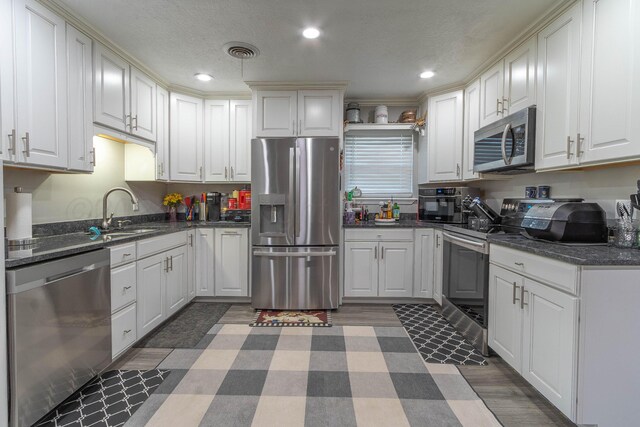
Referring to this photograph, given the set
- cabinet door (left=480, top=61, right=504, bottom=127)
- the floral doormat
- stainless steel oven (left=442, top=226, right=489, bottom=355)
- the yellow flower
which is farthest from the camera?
the yellow flower

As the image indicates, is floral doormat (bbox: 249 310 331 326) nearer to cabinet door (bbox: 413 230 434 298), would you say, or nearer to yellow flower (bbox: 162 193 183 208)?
cabinet door (bbox: 413 230 434 298)

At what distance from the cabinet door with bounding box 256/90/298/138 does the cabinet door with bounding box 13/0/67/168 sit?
170 centimetres

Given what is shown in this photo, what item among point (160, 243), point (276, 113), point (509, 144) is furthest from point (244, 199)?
point (509, 144)

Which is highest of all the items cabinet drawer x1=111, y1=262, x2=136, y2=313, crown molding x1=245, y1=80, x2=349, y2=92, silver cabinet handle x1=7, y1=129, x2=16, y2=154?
crown molding x1=245, y1=80, x2=349, y2=92

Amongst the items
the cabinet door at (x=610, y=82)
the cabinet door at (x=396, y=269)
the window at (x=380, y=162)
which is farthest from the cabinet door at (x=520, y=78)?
the cabinet door at (x=396, y=269)

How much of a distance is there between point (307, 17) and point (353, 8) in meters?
0.34

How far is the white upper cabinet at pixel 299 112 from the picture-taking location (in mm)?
3402

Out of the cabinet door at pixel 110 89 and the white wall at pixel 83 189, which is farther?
the cabinet door at pixel 110 89

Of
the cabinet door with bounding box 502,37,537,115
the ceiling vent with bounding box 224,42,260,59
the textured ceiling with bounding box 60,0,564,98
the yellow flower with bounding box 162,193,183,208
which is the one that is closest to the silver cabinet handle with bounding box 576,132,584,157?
the cabinet door with bounding box 502,37,537,115

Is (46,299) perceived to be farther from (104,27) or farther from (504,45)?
(504,45)

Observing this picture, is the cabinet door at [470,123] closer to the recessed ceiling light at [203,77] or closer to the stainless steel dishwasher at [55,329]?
the recessed ceiling light at [203,77]

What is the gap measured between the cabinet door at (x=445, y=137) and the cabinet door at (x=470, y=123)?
0.07m

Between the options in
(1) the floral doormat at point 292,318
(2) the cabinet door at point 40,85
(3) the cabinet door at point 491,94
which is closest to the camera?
(2) the cabinet door at point 40,85

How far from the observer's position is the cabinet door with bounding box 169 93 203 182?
11.6 feet
